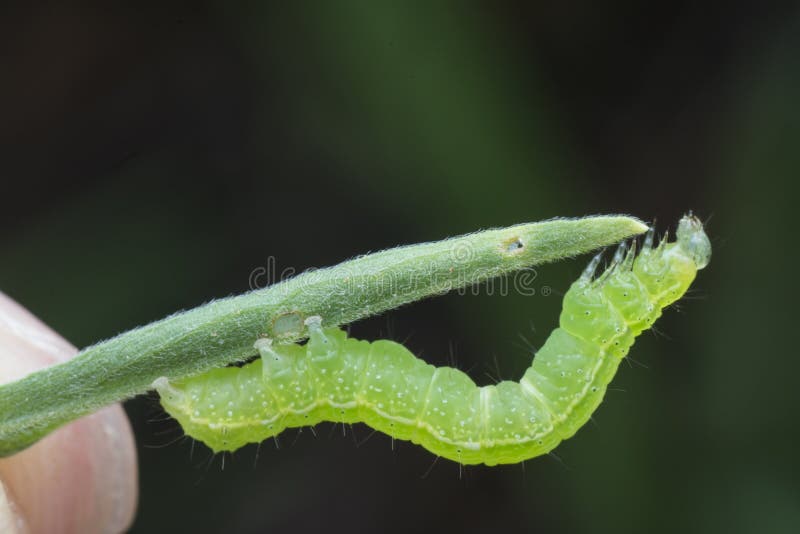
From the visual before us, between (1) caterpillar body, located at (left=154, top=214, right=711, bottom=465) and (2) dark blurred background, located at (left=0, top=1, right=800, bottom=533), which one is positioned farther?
(2) dark blurred background, located at (left=0, top=1, right=800, bottom=533)

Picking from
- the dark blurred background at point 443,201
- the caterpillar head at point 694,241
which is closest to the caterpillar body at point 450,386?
the caterpillar head at point 694,241

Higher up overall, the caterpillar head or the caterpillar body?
the caterpillar head

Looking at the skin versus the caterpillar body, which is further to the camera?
the skin

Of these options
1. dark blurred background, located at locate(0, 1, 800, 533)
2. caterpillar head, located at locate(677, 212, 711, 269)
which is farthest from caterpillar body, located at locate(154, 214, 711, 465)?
dark blurred background, located at locate(0, 1, 800, 533)

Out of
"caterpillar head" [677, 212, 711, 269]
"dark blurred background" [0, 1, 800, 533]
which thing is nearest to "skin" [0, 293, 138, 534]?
"dark blurred background" [0, 1, 800, 533]

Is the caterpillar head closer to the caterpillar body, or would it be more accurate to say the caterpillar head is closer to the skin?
the caterpillar body
